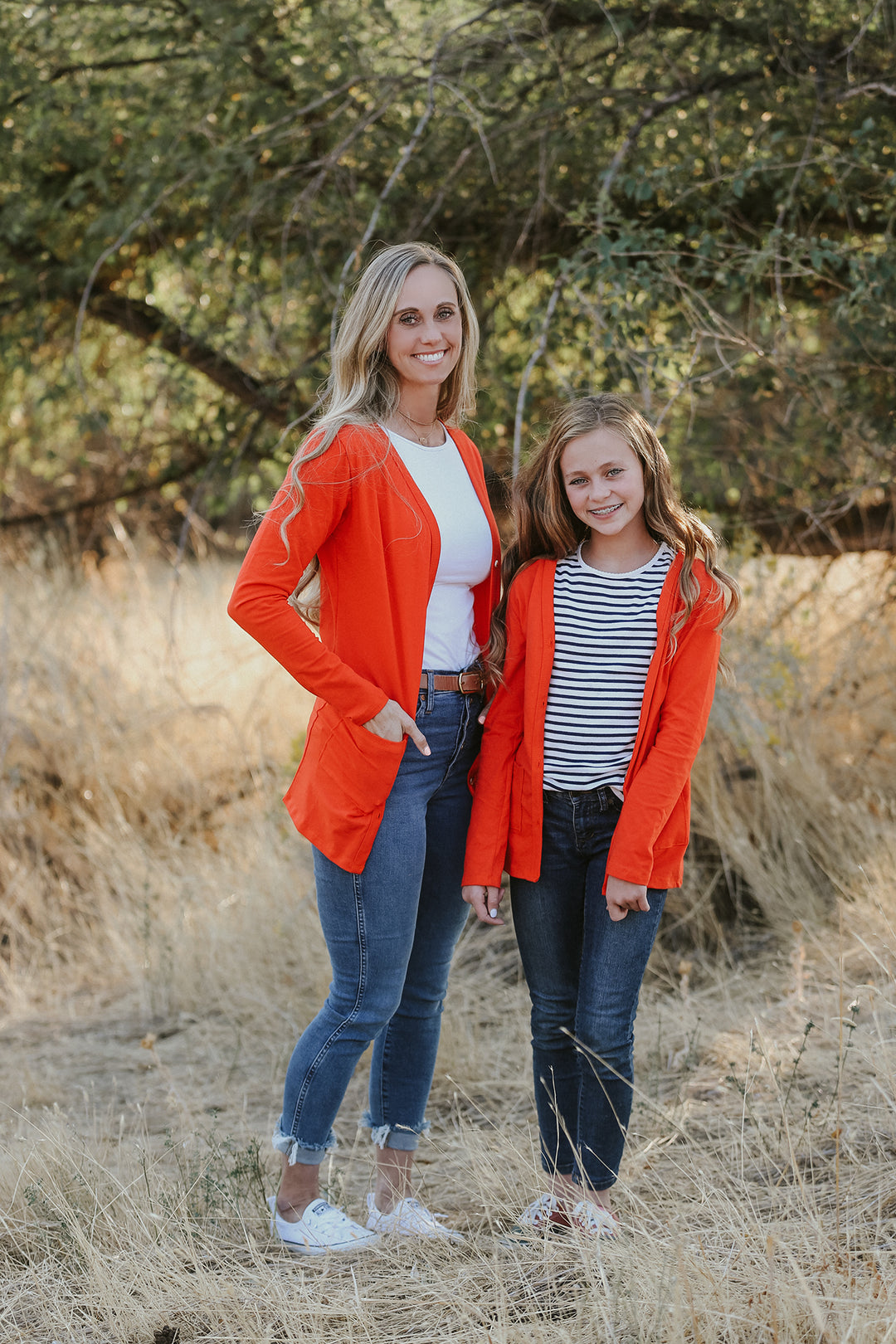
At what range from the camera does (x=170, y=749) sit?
5.48m

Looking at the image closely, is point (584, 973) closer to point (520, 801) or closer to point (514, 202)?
point (520, 801)

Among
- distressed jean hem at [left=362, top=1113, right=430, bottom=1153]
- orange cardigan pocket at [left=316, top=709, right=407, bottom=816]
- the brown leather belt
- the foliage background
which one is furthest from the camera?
the foliage background

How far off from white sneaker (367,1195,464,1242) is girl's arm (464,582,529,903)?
663mm

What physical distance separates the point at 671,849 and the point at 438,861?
0.49 meters

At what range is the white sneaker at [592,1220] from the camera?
2.19 metres

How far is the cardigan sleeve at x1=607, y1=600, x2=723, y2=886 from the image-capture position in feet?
7.18

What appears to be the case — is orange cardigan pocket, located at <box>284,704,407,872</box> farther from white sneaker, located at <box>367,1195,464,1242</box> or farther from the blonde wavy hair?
white sneaker, located at <box>367,1195,464,1242</box>

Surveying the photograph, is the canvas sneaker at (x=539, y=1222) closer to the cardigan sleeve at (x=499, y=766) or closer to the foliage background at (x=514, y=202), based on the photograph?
the cardigan sleeve at (x=499, y=766)

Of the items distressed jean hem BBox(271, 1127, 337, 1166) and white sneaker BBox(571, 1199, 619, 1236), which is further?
distressed jean hem BBox(271, 1127, 337, 1166)

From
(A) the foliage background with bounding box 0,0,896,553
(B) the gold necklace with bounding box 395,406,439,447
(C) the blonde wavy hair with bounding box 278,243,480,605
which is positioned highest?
(A) the foliage background with bounding box 0,0,896,553

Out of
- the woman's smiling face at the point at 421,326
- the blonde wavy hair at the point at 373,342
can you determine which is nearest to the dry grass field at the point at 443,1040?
the blonde wavy hair at the point at 373,342

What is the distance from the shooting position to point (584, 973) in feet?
7.54

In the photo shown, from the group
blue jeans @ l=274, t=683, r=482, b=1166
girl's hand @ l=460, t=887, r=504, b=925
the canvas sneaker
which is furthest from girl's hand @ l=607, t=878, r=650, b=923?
the canvas sneaker

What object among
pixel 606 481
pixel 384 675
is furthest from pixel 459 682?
pixel 606 481
